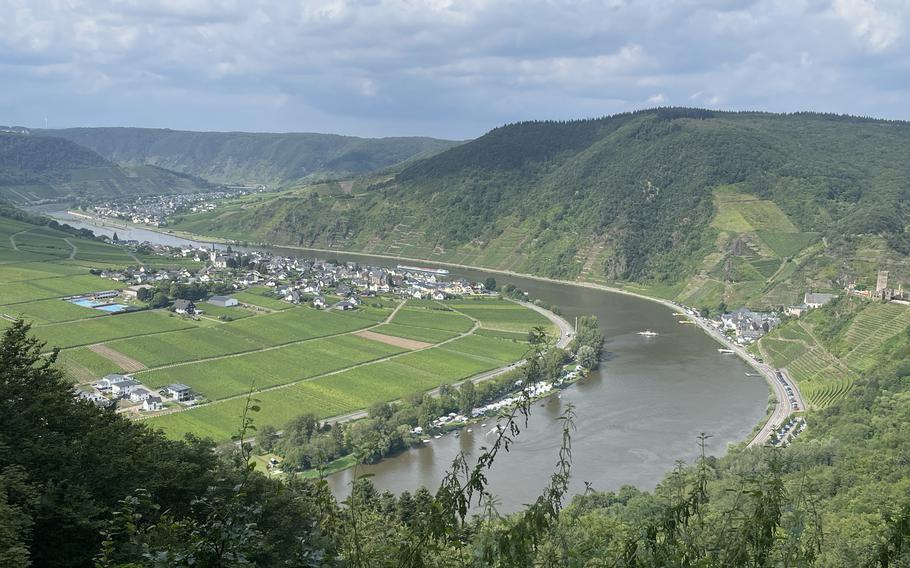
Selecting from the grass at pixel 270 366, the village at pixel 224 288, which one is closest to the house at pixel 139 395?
the village at pixel 224 288

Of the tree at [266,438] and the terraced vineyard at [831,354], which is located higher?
the terraced vineyard at [831,354]

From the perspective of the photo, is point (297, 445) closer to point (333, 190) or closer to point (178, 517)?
point (178, 517)

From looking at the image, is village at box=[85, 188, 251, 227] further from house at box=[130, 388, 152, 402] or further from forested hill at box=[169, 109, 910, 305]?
house at box=[130, 388, 152, 402]

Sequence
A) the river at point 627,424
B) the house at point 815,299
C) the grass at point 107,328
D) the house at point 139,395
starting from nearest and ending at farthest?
the river at point 627,424 → the house at point 139,395 → the grass at point 107,328 → the house at point 815,299

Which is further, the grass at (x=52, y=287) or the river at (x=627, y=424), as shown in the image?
the grass at (x=52, y=287)

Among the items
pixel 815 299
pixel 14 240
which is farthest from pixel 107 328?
pixel 815 299

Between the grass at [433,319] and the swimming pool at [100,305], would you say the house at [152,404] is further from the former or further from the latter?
the grass at [433,319]
